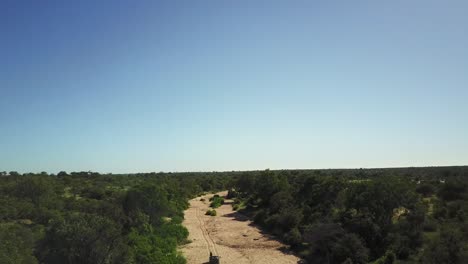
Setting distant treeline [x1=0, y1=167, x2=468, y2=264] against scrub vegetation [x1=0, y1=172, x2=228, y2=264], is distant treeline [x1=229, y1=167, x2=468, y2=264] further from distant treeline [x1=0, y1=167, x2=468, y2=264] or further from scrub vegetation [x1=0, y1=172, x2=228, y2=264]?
scrub vegetation [x1=0, y1=172, x2=228, y2=264]

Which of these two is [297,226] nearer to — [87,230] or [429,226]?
[429,226]

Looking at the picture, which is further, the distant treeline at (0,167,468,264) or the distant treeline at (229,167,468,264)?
the distant treeline at (229,167,468,264)

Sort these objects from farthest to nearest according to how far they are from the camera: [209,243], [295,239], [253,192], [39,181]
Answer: [253,192] < [39,181] < [209,243] < [295,239]

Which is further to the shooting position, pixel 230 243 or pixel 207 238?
pixel 207 238

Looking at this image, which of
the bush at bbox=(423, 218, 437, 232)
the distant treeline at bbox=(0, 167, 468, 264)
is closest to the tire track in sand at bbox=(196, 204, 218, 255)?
the distant treeline at bbox=(0, 167, 468, 264)

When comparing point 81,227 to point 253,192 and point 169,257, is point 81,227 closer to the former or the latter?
point 169,257

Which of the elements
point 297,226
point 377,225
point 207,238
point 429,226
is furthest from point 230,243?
point 429,226

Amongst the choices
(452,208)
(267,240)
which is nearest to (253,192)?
(267,240)

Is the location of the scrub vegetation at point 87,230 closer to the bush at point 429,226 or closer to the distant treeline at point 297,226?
the distant treeline at point 297,226

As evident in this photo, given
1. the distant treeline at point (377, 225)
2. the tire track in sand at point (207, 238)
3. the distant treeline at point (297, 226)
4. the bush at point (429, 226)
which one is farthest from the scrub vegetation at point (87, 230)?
the bush at point (429, 226)
